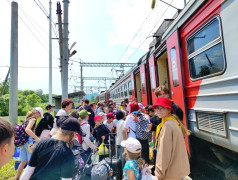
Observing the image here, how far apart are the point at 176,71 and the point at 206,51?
0.92 metres

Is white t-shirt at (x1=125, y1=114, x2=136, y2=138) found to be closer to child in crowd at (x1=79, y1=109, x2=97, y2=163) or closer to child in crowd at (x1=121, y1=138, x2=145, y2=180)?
child in crowd at (x1=79, y1=109, x2=97, y2=163)

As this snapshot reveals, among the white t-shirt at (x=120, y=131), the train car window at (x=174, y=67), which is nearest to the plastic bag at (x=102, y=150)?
the white t-shirt at (x=120, y=131)

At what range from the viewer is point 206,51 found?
257 centimetres

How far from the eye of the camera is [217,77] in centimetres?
233

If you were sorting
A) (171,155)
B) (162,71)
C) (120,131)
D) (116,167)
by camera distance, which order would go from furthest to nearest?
(162,71) → (120,131) → (116,167) → (171,155)

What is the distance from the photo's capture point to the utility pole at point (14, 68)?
18.0 ft

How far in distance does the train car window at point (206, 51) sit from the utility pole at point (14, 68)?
542 centimetres

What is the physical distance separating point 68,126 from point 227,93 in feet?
6.61

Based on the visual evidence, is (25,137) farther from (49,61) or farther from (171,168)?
(49,61)

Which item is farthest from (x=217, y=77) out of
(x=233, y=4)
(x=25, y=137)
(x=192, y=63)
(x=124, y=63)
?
(x=124, y=63)

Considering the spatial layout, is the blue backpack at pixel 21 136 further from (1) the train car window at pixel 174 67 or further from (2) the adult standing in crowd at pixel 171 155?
(1) the train car window at pixel 174 67

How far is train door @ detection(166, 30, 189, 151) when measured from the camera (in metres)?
3.22

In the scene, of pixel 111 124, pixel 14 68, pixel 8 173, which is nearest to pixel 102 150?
pixel 111 124

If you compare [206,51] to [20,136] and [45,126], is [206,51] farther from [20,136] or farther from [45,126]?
[20,136]
